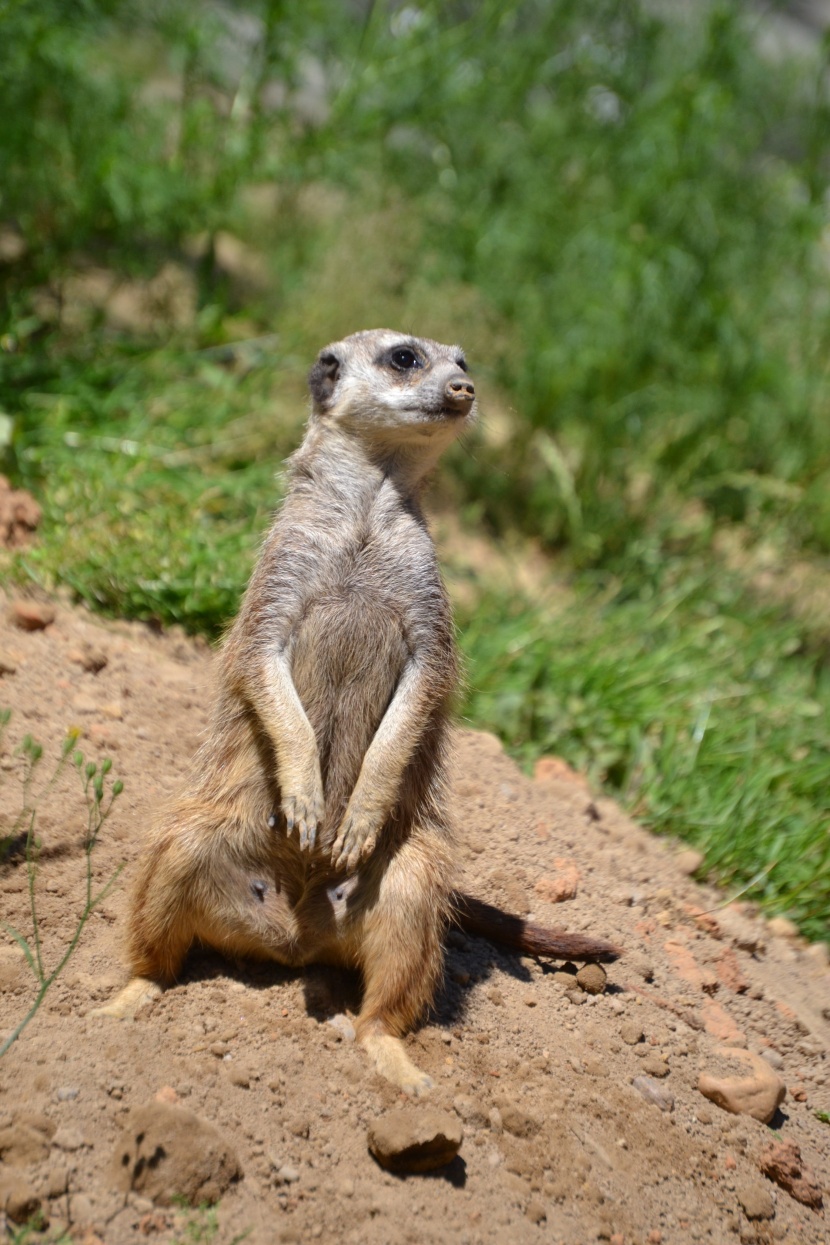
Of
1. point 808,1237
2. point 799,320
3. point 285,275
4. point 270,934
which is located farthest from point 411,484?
point 799,320

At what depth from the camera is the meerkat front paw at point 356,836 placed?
2420mm

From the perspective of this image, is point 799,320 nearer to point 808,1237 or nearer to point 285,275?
point 285,275

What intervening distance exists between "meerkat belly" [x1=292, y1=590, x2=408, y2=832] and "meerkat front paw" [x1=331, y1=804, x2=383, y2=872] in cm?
15

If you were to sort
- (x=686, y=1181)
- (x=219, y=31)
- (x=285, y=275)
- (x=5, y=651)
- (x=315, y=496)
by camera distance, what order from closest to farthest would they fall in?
(x=686, y=1181) → (x=315, y=496) → (x=5, y=651) → (x=219, y=31) → (x=285, y=275)

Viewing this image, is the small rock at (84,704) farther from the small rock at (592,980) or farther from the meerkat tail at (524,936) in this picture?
the small rock at (592,980)

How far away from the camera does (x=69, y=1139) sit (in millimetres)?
1931

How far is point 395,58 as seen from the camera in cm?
541

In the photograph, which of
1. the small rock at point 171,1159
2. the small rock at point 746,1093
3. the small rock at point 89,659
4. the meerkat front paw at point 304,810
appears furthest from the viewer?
the small rock at point 89,659

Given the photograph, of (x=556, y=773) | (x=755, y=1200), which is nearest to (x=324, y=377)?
(x=556, y=773)

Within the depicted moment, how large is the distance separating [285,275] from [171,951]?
4.12m

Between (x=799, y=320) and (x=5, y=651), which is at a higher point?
(x=799, y=320)

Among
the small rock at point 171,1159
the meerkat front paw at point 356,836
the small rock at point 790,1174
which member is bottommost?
the small rock at point 171,1159

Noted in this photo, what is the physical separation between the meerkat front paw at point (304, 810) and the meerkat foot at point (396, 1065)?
449mm

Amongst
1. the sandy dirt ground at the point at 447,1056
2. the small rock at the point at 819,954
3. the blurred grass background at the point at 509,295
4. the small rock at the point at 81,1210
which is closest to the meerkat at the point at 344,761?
the sandy dirt ground at the point at 447,1056
